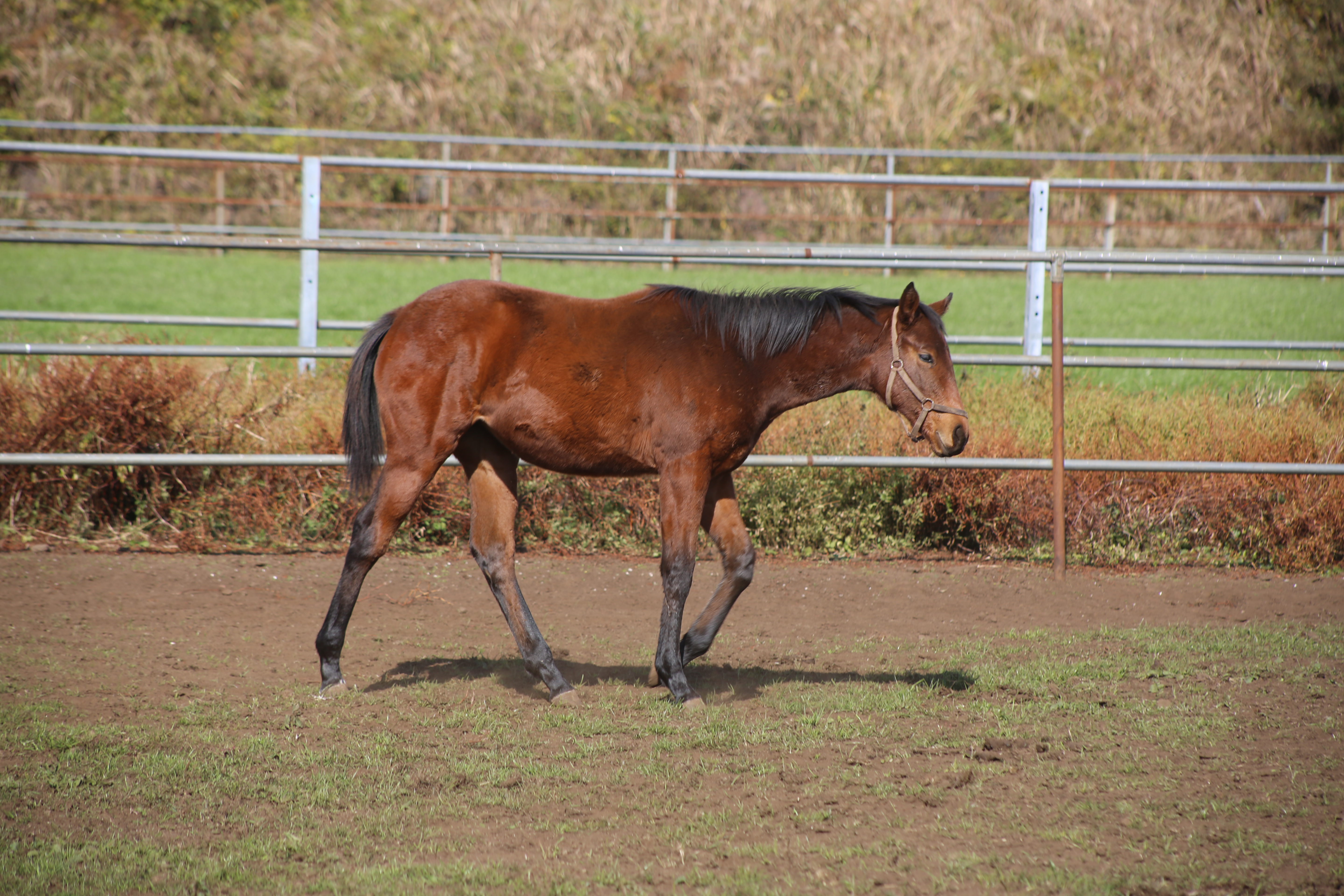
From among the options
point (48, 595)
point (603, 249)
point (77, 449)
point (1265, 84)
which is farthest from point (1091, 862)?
point (1265, 84)

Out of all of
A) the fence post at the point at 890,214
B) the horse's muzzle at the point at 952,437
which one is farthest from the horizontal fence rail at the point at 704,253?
the fence post at the point at 890,214

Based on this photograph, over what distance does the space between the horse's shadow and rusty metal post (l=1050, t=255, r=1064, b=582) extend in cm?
177

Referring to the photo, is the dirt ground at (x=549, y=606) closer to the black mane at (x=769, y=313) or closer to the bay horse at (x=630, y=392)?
the bay horse at (x=630, y=392)

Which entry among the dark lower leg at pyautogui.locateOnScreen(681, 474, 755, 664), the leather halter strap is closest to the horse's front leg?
the dark lower leg at pyautogui.locateOnScreen(681, 474, 755, 664)

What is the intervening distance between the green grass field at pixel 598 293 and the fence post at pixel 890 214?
0.46 meters

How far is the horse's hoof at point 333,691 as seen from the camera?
174 inches

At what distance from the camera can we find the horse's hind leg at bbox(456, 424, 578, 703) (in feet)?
15.2

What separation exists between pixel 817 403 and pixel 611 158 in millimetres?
12098

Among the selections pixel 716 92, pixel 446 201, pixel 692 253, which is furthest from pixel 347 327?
pixel 716 92

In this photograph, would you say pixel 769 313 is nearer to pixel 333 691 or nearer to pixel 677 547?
pixel 677 547

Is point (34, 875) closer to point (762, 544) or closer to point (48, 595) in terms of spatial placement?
point (48, 595)

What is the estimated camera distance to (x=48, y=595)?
5652 mm

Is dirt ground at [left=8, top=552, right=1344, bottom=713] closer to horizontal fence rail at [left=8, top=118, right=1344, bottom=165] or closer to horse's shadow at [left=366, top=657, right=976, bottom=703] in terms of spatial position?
horse's shadow at [left=366, top=657, right=976, bottom=703]

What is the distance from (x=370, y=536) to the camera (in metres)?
4.43
